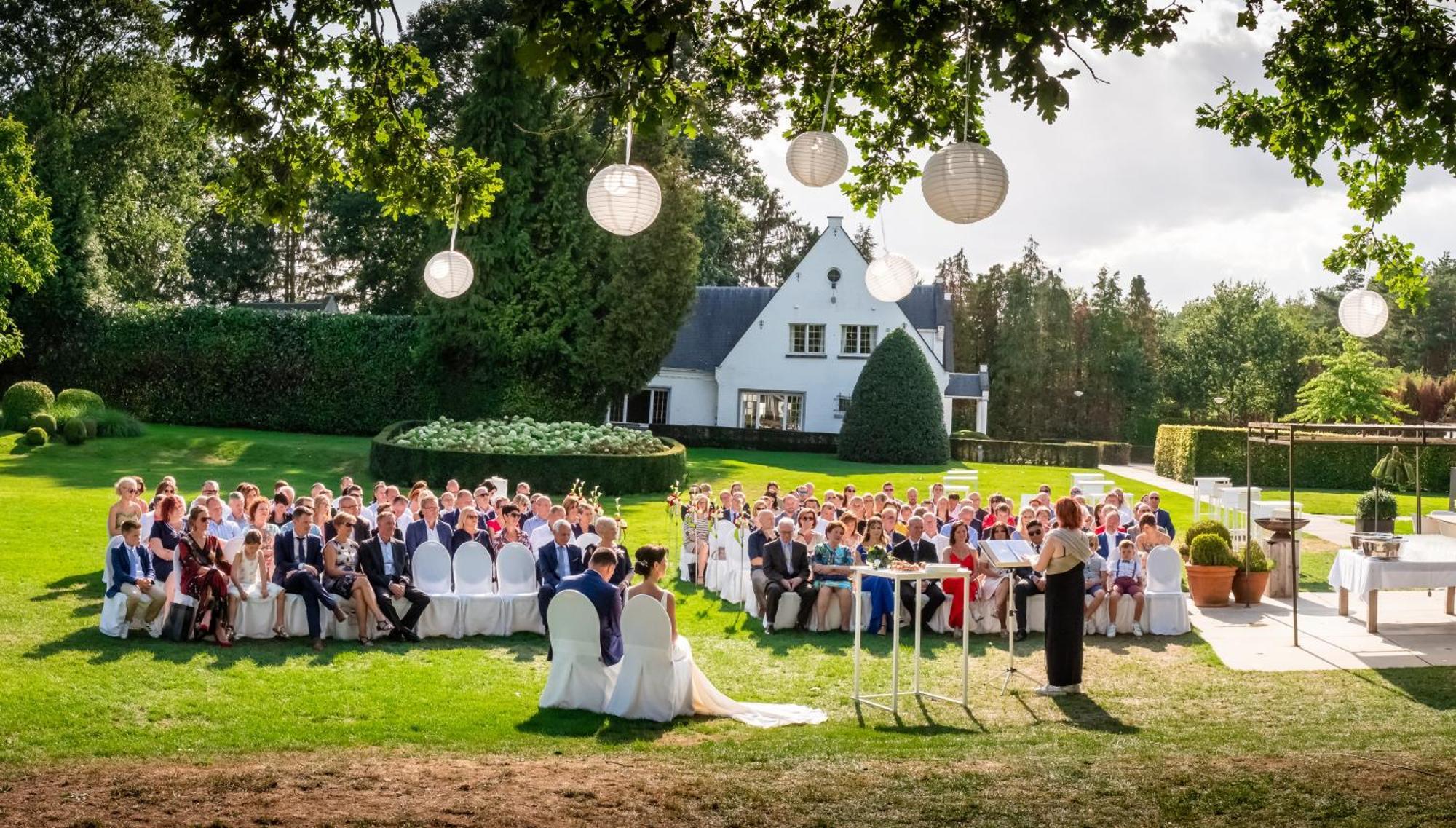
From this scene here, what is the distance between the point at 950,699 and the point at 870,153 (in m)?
4.66

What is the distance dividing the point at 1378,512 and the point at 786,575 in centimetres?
886

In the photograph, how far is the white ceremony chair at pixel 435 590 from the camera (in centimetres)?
1218

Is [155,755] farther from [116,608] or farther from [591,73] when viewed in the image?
[591,73]

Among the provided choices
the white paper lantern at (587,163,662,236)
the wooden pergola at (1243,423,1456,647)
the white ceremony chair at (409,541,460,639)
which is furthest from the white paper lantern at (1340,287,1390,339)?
the white ceremony chair at (409,541,460,639)

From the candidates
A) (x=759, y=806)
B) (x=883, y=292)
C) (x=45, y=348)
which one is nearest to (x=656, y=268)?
(x=45, y=348)

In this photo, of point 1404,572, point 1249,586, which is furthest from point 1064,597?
point 1249,586

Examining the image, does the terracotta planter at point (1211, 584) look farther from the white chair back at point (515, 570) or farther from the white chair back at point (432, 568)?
the white chair back at point (432, 568)

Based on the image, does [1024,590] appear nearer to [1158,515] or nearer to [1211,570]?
[1211,570]

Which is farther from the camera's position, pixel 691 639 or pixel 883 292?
pixel 691 639

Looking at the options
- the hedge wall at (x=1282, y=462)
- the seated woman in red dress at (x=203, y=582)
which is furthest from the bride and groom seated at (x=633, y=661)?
the hedge wall at (x=1282, y=462)

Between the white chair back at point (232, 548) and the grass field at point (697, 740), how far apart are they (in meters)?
1.20

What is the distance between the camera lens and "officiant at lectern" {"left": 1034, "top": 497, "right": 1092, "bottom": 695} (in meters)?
9.98

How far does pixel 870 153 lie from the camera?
977cm

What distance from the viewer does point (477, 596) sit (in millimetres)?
12336
